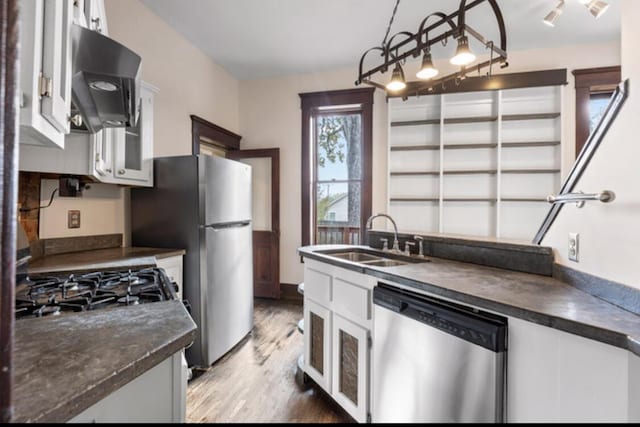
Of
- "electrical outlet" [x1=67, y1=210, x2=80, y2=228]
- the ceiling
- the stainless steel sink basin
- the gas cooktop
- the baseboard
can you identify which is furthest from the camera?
the baseboard

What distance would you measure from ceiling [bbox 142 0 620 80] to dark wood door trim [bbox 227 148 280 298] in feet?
3.90

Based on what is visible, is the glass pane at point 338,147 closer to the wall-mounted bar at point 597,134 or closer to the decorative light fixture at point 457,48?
the decorative light fixture at point 457,48

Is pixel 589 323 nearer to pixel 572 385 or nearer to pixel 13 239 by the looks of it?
pixel 572 385

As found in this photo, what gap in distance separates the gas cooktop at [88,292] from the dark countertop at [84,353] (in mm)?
109

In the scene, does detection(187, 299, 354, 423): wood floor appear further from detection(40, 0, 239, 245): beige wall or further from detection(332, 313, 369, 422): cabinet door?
detection(40, 0, 239, 245): beige wall

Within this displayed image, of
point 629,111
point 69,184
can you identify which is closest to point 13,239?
point 629,111

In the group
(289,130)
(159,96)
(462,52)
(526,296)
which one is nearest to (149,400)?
(526,296)

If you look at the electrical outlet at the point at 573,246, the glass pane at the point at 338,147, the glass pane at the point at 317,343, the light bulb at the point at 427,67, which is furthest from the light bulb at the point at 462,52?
the glass pane at the point at 338,147

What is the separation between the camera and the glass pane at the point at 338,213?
4082 mm

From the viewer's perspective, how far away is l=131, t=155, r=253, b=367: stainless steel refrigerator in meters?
2.40

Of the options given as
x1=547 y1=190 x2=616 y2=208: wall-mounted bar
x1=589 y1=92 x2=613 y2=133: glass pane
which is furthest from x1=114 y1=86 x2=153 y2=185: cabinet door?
x1=589 y1=92 x2=613 y2=133: glass pane

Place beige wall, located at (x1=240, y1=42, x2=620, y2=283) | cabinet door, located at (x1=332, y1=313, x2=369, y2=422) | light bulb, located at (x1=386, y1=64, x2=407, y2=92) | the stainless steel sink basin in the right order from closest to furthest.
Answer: cabinet door, located at (x1=332, y1=313, x2=369, y2=422) → light bulb, located at (x1=386, y1=64, x2=407, y2=92) → the stainless steel sink basin → beige wall, located at (x1=240, y1=42, x2=620, y2=283)

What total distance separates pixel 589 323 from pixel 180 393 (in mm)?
1173

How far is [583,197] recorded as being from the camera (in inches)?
45.5
